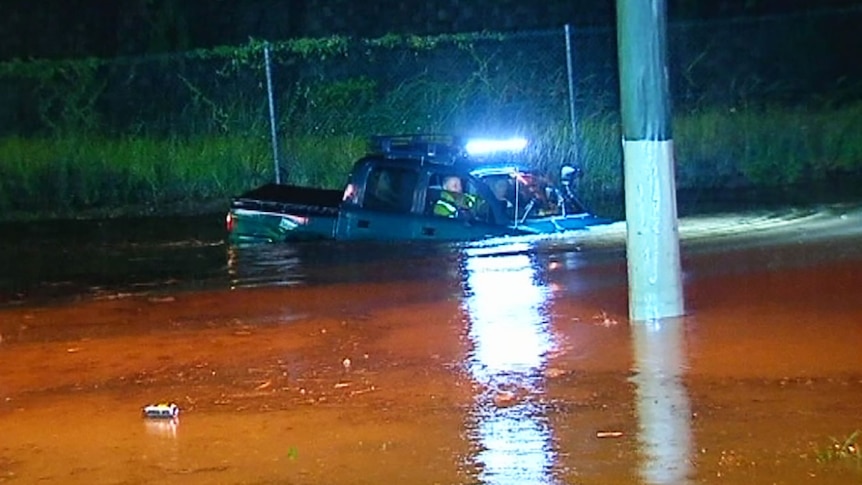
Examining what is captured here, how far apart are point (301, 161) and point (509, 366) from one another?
12558mm

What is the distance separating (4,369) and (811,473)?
574cm

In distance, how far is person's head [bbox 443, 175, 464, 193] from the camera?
16.4m

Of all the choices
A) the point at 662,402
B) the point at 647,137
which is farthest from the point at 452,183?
the point at 662,402

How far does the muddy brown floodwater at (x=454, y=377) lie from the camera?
7.88 m

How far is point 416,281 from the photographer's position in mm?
14141

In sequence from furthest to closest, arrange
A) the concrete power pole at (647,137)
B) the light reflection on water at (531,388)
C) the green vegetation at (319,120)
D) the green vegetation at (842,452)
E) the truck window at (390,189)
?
the green vegetation at (319,120)
the truck window at (390,189)
the concrete power pole at (647,137)
the light reflection on water at (531,388)
the green vegetation at (842,452)

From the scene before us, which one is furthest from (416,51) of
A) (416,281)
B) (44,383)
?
(44,383)

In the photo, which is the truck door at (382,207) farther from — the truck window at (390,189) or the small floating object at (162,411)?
the small floating object at (162,411)

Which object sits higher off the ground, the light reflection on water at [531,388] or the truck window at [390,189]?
the truck window at [390,189]

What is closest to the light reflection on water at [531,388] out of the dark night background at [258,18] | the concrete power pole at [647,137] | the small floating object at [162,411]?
the concrete power pole at [647,137]

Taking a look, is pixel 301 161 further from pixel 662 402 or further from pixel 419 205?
pixel 662 402

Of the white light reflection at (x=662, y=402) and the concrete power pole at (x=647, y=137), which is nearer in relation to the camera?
the white light reflection at (x=662, y=402)

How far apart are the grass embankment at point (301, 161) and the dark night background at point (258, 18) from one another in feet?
15.7

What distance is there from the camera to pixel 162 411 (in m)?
9.20
